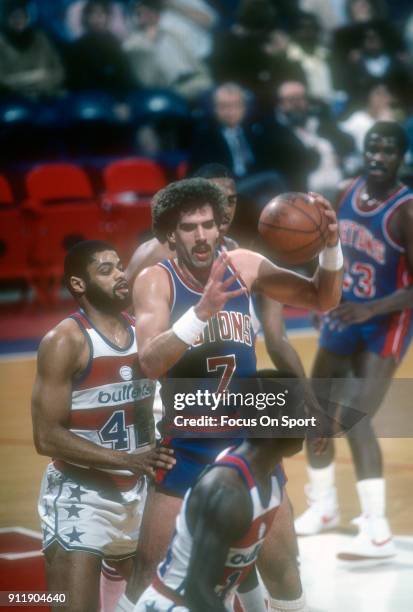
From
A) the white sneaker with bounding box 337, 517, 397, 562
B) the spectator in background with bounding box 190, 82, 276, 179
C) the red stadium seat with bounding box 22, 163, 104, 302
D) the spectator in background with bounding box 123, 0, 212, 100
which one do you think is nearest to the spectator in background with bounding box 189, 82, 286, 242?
the spectator in background with bounding box 190, 82, 276, 179

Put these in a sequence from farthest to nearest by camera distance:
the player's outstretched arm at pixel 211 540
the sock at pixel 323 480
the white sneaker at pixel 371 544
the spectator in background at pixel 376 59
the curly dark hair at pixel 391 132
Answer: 1. the spectator in background at pixel 376 59
2. the sock at pixel 323 480
3. the curly dark hair at pixel 391 132
4. the white sneaker at pixel 371 544
5. the player's outstretched arm at pixel 211 540

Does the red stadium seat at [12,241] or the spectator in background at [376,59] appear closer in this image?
the red stadium seat at [12,241]

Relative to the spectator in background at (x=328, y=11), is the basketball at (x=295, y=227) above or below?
below

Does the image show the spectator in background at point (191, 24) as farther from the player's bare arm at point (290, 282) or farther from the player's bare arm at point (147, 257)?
the player's bare arm at point (290, 282)

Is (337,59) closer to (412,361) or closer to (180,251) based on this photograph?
(412,361)

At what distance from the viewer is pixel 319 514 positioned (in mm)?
5488

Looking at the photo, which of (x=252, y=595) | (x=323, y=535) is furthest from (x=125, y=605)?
(x=323, y=535)

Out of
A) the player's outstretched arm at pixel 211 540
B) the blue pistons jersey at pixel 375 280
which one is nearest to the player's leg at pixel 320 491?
the blue pistons jersey at pixel 375 280

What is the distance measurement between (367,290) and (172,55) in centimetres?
641

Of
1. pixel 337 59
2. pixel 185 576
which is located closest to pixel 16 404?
pixel 185 576

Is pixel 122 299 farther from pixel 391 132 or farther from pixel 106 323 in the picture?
pixel 391 132

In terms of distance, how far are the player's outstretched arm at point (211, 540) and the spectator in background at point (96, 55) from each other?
27.5ft

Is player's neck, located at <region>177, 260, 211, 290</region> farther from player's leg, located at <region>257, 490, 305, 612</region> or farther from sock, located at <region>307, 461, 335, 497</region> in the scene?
sock, located at <region>307, 461, 335, 497</region>

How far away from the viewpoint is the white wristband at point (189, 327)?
326cm
